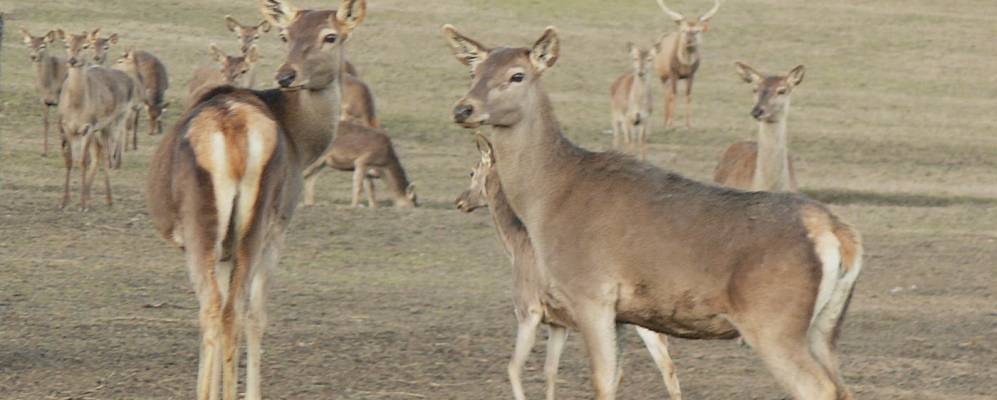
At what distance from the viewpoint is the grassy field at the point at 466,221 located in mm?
10398

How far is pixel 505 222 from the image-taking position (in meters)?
10.1

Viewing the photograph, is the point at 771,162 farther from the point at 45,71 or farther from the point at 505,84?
the point at 45,71

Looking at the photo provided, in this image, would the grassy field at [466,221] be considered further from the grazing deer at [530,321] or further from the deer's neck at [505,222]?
the deer's neck at [505,222]

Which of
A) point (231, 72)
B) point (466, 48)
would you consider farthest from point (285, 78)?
point (231, 72)

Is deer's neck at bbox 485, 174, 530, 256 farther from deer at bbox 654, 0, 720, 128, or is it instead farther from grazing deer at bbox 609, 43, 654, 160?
deer at bbox 654, 0, 720, 128

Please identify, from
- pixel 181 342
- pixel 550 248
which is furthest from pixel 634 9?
pixel 550 248

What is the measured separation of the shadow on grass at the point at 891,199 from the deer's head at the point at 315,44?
35.2 ft

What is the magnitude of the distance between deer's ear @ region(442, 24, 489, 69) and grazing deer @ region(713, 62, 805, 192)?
4.98 metres

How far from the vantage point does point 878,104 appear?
29.0 metres

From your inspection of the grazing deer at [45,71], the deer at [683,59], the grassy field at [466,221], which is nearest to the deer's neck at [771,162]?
the grassy field at [466,221]

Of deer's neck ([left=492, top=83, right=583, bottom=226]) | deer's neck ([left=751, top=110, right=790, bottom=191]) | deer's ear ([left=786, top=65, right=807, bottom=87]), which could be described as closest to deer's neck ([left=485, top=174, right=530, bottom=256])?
deer's neck ([left=492, top=83, right=583, bottom=226])

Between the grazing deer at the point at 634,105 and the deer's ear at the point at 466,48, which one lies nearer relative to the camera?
the deer's ear at the point at 466,48

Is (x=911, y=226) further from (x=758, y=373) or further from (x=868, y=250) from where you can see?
(x=758, y=373)

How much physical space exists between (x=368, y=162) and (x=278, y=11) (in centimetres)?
943
